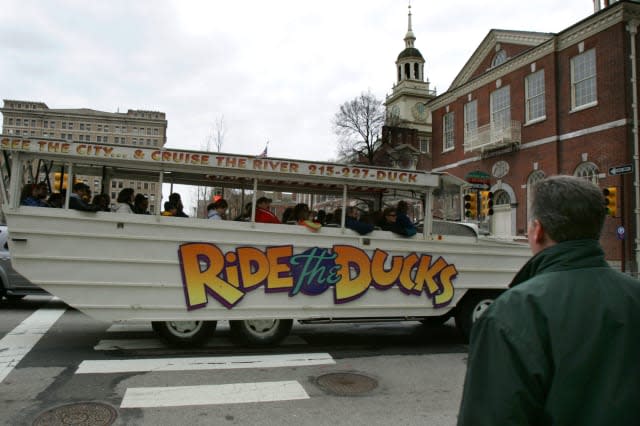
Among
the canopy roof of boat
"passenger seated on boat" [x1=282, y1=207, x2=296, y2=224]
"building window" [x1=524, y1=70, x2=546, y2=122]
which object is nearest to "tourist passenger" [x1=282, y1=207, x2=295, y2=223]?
"passenger seated on boat" [x1=282, y1=207, x2=296, y2=224]

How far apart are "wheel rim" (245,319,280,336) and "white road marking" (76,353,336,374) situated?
0.40m

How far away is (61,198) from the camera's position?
591 centimetres

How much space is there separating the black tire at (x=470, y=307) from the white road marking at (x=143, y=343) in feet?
7.51

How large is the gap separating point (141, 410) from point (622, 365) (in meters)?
3.82

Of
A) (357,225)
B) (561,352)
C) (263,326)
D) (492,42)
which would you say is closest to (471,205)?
(357,225)

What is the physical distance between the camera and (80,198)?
5.79 meters

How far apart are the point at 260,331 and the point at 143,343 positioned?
63.2 inches

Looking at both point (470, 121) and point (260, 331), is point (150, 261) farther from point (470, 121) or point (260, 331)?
point (470, 121)

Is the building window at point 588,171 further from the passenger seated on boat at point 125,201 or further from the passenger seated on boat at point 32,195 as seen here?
the passenger seated on boat at point 32,195

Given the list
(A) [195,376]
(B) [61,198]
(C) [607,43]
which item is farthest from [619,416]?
(C) [607,43]

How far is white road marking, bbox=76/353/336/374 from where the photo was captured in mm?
Answer: 5195

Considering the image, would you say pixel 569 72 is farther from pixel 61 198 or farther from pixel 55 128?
pixel 55 128

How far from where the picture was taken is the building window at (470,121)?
1025 inches

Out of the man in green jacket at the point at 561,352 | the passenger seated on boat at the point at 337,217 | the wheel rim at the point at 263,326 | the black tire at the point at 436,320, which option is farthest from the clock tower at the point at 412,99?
the man in green jacket at the point at 561,352
